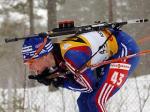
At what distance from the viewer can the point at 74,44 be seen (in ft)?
13.3

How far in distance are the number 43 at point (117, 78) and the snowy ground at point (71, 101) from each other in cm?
259

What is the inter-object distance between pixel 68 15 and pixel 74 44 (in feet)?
97.2

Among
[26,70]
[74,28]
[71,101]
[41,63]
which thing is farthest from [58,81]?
[71,101]

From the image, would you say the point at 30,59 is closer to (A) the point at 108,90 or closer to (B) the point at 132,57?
(A) the point at 108,90

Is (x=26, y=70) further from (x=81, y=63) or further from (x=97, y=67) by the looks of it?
(x=81, y=63)

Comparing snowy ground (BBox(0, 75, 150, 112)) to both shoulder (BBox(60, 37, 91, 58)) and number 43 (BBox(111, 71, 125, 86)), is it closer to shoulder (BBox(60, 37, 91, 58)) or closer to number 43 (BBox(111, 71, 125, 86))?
number 43 (BBox(111, 71, 125, 86))

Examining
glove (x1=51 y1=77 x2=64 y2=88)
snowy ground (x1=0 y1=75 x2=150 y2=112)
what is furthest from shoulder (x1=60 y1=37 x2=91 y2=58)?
snowy ground (x1=0 y1=75 x2=150 y2=112)

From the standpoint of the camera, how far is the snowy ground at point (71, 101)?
711cm

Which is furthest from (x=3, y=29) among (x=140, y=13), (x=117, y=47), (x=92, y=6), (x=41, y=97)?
(x=92, y=6)

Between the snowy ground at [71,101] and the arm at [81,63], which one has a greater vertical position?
the arm at [81,63]

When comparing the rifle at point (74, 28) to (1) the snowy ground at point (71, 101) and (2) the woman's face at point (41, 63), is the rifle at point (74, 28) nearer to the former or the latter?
(2) the woman's face at point (41, 63)

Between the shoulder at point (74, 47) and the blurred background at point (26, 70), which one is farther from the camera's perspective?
the blurred background at point (26, 70)

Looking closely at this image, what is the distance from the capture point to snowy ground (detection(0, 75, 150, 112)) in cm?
711

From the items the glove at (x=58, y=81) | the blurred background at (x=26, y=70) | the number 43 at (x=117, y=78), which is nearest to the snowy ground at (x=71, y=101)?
the blurred background at (x=26, y=70)
